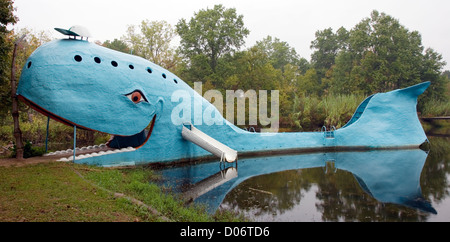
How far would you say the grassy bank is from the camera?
5.41 m

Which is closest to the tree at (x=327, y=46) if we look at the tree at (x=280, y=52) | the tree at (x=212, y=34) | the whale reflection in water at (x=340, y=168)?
the tree at (x=280, y=52)

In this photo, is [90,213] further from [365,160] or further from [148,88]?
[365,160]

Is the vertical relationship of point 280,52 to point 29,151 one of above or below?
above

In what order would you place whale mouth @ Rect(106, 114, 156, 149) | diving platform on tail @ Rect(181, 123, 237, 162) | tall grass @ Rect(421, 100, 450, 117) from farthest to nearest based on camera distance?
tall grass @ Rect(421, 100, 450, 117) → whale mouth @ Rect(106, 114, 156, 149) → diving platform on tail @ Rect(181, 123, 237, 162)

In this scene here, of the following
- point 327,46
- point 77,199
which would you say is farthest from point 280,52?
point 77,199

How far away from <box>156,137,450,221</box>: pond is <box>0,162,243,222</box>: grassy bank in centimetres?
145

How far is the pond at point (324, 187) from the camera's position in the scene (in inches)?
309

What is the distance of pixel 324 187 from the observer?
10531mm

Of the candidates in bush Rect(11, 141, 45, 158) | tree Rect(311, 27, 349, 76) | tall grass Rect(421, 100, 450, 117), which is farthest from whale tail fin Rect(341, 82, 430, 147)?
tree Rect(311, 27, 349, 76)

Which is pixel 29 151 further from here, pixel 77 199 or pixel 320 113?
pixel 320 113

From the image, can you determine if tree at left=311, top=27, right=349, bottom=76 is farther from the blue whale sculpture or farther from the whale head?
the whale head

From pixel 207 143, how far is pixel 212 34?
1602 centimetres

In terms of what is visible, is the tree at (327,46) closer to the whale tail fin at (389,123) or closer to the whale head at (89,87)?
the whale tail fin at (389,123)
